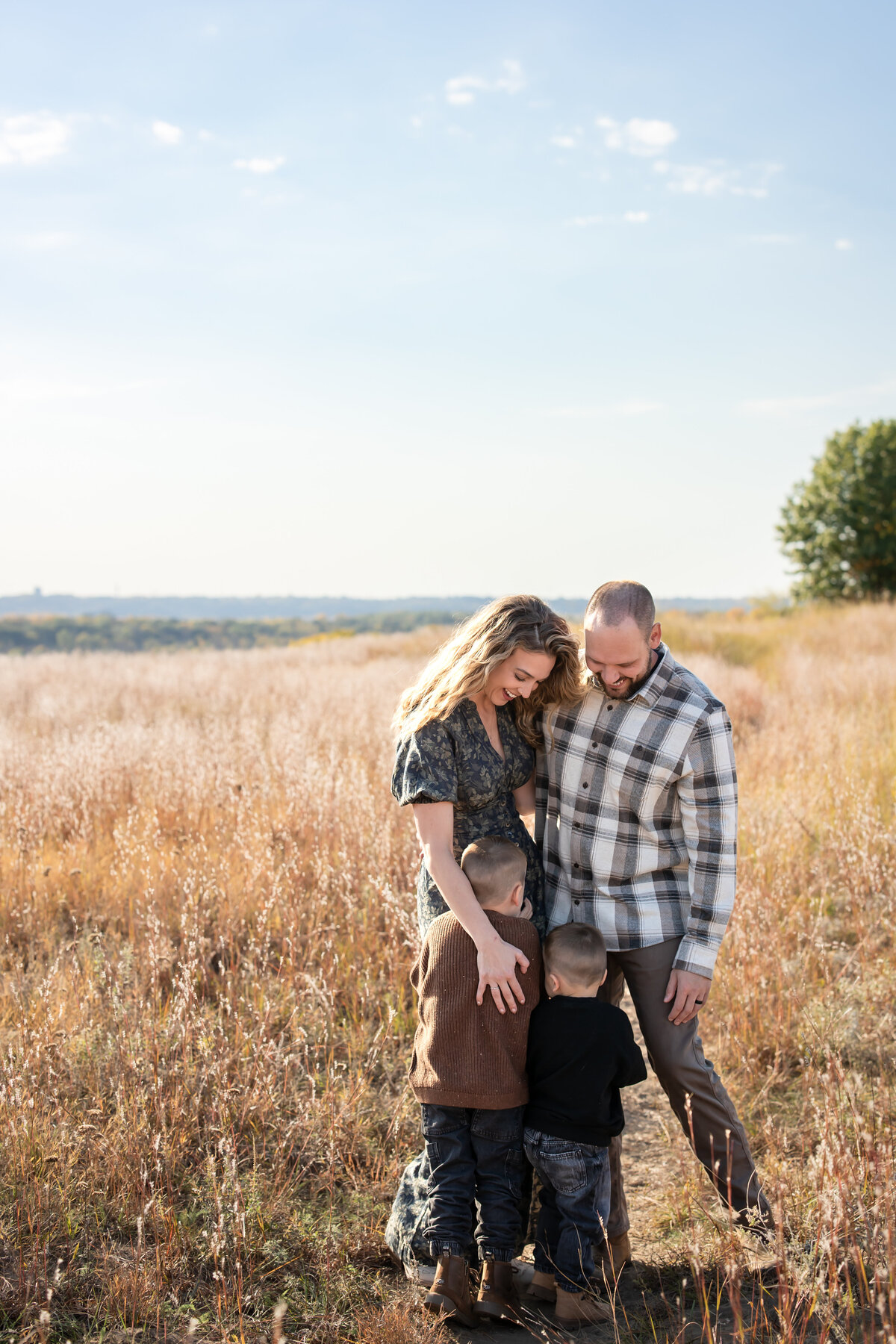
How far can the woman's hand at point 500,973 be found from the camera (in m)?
2.40

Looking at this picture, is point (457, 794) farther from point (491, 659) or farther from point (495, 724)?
point (491, 659)

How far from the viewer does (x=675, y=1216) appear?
2.87 metres

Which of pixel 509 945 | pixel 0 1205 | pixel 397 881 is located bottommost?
pixel 0 1205

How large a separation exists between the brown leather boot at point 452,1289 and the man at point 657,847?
481 mm

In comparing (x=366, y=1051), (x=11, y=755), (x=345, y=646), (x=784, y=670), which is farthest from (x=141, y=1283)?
(x=345, y=646)

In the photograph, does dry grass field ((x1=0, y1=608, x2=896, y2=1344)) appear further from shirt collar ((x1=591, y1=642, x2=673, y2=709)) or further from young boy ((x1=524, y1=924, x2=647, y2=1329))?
shirt collar ((x1=591, y1=642, x2=673, y2=709))

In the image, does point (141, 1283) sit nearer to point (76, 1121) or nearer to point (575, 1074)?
point (76, 1121)

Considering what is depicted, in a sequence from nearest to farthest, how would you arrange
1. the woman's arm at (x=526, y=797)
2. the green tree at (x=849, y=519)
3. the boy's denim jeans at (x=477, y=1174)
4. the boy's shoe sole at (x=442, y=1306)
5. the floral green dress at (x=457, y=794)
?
the boy's shoe sole at (x=442, y=1306)
the boy's denim jeans at (x=477, y=1174)
the floral green dress at (x=457, y=794)
the woman's arm at (x=526, y=797)
the green tree at (x=849, y=519)

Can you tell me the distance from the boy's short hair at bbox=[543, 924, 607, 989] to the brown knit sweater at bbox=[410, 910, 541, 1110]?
0.25 ft

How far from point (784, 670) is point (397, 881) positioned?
9.11 meters

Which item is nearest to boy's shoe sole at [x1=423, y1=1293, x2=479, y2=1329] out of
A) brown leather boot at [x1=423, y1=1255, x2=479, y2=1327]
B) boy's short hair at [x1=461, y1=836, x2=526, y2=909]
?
brown leather boot at [x1=423, y1=1255, x2=479, y2=1327]

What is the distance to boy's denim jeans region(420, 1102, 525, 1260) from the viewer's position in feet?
7.98

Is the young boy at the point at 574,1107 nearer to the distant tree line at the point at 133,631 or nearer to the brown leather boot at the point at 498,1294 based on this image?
the brown leather boot at the point at 498,1294

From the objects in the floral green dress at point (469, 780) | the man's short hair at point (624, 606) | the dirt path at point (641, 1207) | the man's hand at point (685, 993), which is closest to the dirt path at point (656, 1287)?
the dirt path at point (641, 1207)
